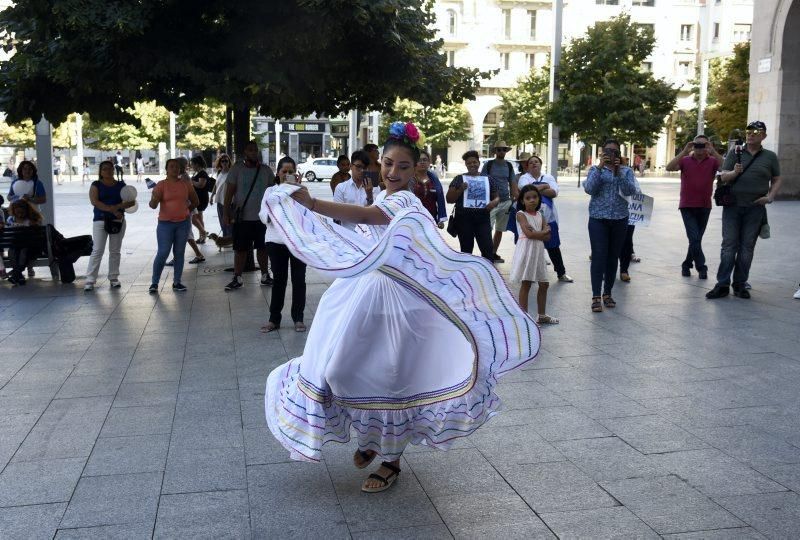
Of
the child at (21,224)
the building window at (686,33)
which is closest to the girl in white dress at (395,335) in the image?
the child at (21,224)

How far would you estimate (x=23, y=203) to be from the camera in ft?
39.8

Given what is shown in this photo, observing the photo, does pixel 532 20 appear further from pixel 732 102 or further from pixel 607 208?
pixel 607 208

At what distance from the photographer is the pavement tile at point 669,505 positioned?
151 inches

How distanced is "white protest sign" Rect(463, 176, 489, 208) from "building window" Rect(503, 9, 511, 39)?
183ft

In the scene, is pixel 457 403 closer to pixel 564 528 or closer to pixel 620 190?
pixel 564 528

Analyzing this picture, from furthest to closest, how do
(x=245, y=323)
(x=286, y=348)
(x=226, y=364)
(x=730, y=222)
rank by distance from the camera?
(x=730, y=222) < (x=245, y=323) < (x=286, y=348) < (x=226, y=364)

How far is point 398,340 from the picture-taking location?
158 inches

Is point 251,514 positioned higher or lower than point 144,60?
lower

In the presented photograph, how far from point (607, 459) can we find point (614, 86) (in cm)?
2701

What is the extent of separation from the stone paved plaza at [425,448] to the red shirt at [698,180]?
2.71m

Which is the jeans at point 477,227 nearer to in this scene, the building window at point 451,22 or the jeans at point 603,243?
the jeans at point 603,243

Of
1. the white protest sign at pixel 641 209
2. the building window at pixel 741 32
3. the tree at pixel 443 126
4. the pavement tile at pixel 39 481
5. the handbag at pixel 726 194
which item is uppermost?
the building window at pixel 741 32

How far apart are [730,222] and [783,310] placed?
4.50ft

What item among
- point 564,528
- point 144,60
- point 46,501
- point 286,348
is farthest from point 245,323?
point 564,528
